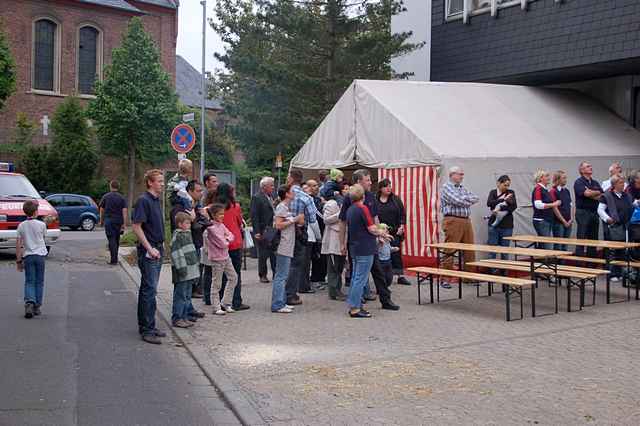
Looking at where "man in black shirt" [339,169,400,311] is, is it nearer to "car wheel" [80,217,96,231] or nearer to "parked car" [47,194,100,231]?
"parked car" [47,194,100,231]

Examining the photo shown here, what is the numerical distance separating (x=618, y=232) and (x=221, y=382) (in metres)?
8.69

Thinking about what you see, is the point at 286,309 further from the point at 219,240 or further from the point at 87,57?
the point at 87,57

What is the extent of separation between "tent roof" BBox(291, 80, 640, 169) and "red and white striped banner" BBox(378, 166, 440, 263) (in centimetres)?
21

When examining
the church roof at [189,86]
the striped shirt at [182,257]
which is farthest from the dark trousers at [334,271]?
the church roof at [189,86]

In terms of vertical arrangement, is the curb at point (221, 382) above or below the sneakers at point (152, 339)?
below

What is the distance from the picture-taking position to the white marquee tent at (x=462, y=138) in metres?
14.6

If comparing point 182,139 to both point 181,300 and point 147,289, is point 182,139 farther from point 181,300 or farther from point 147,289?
point 147,289

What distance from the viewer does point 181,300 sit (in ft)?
32.6

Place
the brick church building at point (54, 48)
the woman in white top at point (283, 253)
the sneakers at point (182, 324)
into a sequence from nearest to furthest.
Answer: the sneakers at point (182, 324) → the woman in white top at point (283, 253) → the brick church building at point (54, 48)

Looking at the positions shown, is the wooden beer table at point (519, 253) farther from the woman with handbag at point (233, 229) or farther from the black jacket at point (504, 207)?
the woman with handbag at point (233, 229)

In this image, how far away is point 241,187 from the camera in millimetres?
45750

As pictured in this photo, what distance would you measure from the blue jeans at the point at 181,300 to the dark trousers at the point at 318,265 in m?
3.81

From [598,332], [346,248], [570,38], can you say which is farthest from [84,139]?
[598,332]

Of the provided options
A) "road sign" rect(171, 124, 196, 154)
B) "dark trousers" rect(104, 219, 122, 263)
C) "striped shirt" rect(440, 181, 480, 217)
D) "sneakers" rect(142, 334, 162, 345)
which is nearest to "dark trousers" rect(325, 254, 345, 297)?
"striped shirt" rect(440, 181, 480, 217)
